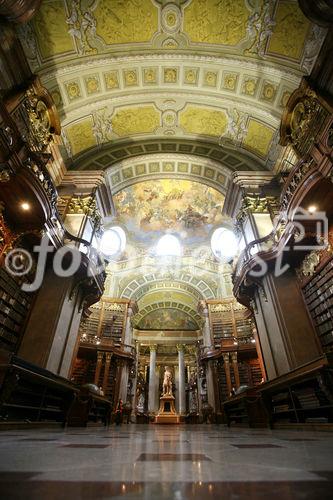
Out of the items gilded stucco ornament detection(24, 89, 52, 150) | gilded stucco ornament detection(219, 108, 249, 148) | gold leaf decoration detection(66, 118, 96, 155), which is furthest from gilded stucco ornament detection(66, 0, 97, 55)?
gilded stucco ornament detection(219, 108, 249, 148)

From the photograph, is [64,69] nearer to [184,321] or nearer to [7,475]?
[7,475]

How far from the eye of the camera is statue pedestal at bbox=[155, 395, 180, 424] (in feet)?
52.4

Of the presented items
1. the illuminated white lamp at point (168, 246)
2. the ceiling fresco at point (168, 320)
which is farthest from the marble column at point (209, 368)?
the ceiling fresco at point (168, 320)

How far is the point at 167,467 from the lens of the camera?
1.11 m

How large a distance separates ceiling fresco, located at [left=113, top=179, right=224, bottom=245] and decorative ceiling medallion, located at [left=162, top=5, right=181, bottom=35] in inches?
327

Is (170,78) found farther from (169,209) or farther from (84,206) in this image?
(169,209)

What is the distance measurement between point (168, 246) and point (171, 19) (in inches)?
492

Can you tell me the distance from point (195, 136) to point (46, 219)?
8.66 metres

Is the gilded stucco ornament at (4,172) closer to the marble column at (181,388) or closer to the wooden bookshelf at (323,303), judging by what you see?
the wooden bookshelf at (323,303)

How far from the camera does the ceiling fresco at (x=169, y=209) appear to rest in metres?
16.7

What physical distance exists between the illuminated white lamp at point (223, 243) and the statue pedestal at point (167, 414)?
33.8 ft

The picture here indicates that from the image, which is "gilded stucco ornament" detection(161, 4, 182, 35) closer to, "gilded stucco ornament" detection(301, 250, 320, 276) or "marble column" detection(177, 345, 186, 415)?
"gilded stucco ornament" detection(301, 250, 320, 276)

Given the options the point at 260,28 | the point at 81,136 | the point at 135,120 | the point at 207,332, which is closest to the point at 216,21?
the point at 260,28

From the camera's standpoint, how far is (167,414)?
16109 mm
